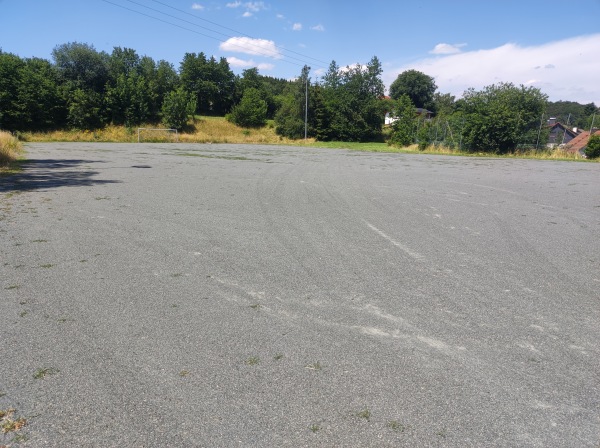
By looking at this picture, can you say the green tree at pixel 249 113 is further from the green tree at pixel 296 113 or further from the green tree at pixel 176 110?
the green tree at pixel 176 110

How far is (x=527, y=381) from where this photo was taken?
3070mm

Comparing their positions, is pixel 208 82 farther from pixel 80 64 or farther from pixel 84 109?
pixel 84 109

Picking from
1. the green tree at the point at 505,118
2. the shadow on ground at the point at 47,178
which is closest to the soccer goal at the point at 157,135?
→ the shadow on ground at the point at 47,178

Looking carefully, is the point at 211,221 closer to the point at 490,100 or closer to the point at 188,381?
the point at 188,381

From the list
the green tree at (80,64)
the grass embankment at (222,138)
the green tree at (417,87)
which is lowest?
the grass embankment at (222,138)

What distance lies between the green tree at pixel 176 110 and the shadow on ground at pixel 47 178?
115ft

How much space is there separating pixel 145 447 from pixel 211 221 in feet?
19.2

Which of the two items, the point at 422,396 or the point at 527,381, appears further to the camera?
the point at 527,381

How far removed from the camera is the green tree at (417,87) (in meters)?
113

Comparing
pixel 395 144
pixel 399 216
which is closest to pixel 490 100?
pixel 395 144

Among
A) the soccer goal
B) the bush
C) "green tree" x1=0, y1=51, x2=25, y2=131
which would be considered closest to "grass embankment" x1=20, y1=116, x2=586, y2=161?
the soccer goal

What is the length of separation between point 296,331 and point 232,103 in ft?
238

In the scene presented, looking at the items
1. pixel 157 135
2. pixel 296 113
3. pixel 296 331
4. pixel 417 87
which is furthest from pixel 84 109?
pixel 417 87

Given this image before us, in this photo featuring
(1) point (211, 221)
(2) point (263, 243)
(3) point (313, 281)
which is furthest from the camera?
(1) point (211, 221)
